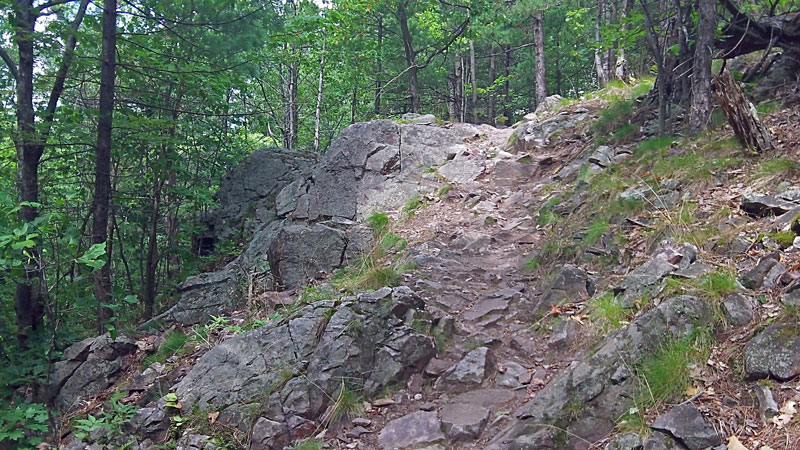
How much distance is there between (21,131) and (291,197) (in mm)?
4548

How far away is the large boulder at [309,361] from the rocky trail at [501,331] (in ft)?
0.06

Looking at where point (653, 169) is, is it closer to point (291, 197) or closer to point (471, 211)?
point (471, 211)

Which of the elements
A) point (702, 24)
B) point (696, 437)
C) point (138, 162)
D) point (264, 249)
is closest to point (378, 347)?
point (696, 437)

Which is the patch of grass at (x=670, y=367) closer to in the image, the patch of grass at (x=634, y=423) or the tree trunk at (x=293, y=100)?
the patch of grass at (x=634, y=423)

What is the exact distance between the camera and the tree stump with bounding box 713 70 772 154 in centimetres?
606

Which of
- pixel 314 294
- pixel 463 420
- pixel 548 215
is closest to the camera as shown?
pixel 463 420

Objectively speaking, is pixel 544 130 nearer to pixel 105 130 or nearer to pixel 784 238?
pixel 784 238

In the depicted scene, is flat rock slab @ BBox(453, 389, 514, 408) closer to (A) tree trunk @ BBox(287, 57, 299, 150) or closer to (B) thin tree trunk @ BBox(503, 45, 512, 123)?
(A) tree trunk @ BBox(287, 57, 299, 150)

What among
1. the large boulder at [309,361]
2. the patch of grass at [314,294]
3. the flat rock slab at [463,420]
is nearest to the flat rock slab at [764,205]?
the flat rock slab at [463,420]

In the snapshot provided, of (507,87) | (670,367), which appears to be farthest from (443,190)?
(507,87)

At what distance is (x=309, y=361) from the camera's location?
529cm

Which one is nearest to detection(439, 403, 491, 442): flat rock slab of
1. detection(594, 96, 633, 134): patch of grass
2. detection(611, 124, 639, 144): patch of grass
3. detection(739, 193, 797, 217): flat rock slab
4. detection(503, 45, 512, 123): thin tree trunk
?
detection(739, 193, 797, 217): flat rock slab

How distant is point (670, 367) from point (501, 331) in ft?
6.69

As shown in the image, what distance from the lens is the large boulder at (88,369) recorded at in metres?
6.79
